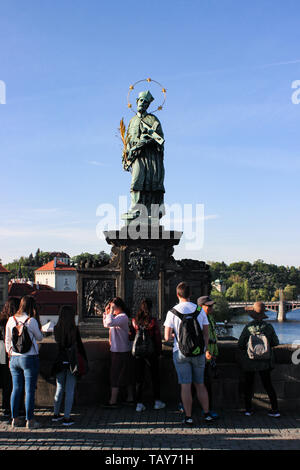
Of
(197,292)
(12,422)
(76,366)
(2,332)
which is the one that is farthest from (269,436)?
(197,292)

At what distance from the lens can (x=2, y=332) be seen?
6.74m

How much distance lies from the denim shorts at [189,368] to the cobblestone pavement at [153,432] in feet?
1.70

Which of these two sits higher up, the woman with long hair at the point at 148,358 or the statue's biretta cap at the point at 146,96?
the statue's biretta cap at the point at 146,96

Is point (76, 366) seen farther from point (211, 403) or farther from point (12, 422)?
point (211, 403)

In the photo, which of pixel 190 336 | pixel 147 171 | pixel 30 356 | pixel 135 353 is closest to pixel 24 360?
pixel 30 356

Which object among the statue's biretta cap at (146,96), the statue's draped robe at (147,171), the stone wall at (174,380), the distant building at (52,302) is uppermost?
the statue's biretta cap at (146,96)

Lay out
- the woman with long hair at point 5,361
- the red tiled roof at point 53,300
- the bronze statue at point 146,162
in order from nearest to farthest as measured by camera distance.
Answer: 1. the woman with long hair at point 5,361
2. the bronze statue at point 146,162
3. the red tiled roof at point 53,300

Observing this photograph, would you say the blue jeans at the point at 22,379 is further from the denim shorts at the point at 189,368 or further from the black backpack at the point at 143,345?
the denim shorts at the point at 189,368

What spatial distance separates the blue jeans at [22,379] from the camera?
6.29 meters

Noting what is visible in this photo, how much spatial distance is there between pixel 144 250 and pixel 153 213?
1.26m

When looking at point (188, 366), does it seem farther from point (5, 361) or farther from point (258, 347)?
point (5, 361)

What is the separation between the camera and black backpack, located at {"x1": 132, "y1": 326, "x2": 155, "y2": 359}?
22.3ft

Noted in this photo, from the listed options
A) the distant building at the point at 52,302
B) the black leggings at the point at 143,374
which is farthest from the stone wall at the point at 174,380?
the distant building at the point at 52,302

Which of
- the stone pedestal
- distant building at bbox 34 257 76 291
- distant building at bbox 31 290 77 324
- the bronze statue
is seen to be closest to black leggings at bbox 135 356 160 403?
the stone pedestal
